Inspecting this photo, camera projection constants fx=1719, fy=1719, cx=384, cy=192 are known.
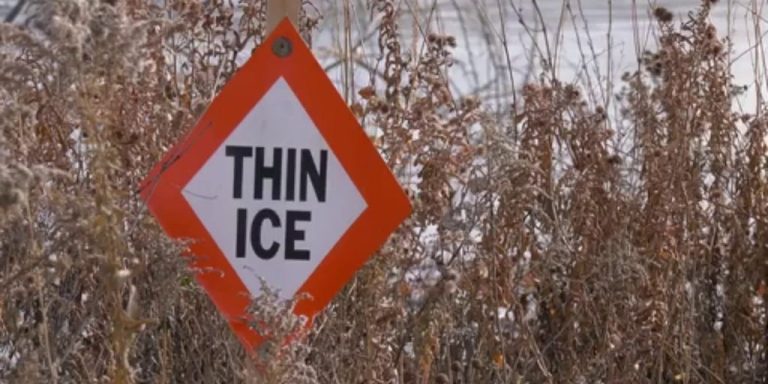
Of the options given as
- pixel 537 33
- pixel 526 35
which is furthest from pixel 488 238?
pixel 526 35

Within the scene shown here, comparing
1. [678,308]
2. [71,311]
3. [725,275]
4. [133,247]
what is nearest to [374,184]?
[133,247]

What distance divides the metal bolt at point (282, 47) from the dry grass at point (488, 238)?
49cm

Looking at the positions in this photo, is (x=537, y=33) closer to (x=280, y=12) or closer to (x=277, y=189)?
(x=280, y=12)

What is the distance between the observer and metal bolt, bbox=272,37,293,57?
145 inches

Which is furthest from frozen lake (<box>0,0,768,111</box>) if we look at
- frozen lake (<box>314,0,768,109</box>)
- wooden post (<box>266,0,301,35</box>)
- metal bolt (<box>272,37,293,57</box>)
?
metal bolt (<box>272,37,293,57</box>)

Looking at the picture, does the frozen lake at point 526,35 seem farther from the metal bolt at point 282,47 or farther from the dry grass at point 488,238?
the metal bolt at point 282,47

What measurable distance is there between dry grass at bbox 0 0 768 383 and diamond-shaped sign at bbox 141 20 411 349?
0.25 meters

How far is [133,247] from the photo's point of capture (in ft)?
13.9

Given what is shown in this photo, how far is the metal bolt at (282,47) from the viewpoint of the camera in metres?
3.70

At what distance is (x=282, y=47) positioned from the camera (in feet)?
12.1

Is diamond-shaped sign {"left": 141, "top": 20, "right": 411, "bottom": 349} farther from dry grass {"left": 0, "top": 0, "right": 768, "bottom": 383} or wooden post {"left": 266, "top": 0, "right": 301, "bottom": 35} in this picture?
dry grass {"left": 0, "top": 0, "right": 768, "bottom": 383}

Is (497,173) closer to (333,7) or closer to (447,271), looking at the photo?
(447,271)

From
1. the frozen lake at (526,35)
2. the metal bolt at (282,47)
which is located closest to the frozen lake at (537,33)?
the frozen lake at (526,35)

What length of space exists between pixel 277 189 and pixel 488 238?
3.23 ft
